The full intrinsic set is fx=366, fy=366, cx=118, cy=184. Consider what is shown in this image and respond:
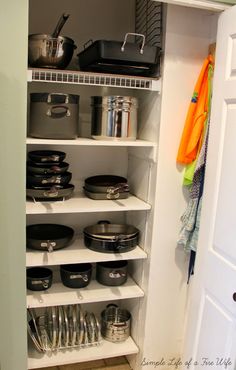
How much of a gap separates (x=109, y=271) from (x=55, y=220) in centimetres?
46

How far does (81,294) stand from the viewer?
6.59 feet

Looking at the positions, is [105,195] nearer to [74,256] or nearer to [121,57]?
[74,256]

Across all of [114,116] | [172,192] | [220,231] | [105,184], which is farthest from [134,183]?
[220,231]

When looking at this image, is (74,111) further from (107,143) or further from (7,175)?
(7,175)

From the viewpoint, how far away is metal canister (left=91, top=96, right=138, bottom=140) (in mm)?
1853

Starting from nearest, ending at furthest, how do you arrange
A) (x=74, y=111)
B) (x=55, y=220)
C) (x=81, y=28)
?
1. (x=74, y=111)
2. (x=81, y=28)
3. (x=55, y=220)

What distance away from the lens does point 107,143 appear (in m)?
1.84

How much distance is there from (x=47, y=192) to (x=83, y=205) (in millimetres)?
198

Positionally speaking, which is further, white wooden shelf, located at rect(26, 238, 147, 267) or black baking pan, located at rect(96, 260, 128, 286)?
black baking pan, located at rect(96, 260, 128, 286)

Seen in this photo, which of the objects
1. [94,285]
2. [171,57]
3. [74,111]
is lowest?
[94,285]

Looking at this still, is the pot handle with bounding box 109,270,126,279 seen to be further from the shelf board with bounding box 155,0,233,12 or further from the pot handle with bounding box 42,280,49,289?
the shelf board with bounding box 155,0,233,12

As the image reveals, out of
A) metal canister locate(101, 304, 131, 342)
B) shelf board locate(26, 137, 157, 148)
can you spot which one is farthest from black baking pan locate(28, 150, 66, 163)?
metal canister locate(101, 304, 131, 342)

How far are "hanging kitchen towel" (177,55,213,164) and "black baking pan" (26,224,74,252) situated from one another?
0.79m

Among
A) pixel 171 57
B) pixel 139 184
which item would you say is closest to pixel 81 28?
pixel 171 57
